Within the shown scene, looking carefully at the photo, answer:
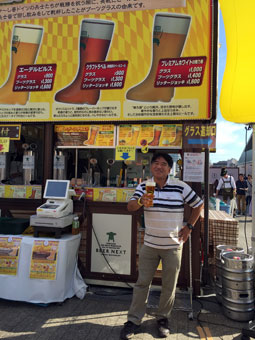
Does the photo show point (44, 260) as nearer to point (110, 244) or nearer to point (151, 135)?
point (110, 244)

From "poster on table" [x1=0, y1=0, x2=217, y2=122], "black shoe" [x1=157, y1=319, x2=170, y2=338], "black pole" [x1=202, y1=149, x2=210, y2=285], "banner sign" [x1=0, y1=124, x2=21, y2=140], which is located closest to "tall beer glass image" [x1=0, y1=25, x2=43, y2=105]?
"poster on table" [x1=0, y1=0, x2=217, y2=122]

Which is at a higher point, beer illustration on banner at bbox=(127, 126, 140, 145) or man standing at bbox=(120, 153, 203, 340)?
beer illustration on banner at bbox=(127, 126, 140, 145)

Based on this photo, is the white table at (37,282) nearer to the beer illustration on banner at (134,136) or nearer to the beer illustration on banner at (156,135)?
the beer illustration on banner at (134,136)

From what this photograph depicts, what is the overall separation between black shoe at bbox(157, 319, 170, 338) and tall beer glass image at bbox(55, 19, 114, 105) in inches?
115

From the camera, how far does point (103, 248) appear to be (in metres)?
3.93

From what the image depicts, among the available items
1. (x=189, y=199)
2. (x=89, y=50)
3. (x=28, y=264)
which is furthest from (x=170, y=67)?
(x=28, y=264)

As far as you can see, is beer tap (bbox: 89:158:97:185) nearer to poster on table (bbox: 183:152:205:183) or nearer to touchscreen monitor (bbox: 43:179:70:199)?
touchscreen monitor (bbox: 43:179:70:199)

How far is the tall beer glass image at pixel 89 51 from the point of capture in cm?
405

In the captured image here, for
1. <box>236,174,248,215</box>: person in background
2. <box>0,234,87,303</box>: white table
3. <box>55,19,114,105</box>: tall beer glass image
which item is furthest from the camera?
<box>236,174,248,215</box>: person in background

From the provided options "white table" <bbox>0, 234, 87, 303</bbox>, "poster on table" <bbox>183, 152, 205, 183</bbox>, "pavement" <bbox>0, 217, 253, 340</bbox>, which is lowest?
"pavement" <bbox>0, 217, 253, 340</bbox>

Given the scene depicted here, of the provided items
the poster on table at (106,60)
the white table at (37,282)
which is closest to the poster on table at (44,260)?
the white table at (37,282)

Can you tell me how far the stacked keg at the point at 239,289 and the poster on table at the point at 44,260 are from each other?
2.01m

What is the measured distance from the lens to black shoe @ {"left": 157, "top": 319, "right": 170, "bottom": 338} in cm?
270

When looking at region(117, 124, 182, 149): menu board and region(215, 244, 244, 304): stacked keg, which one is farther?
region(117, 124, 182, 149): menu board
